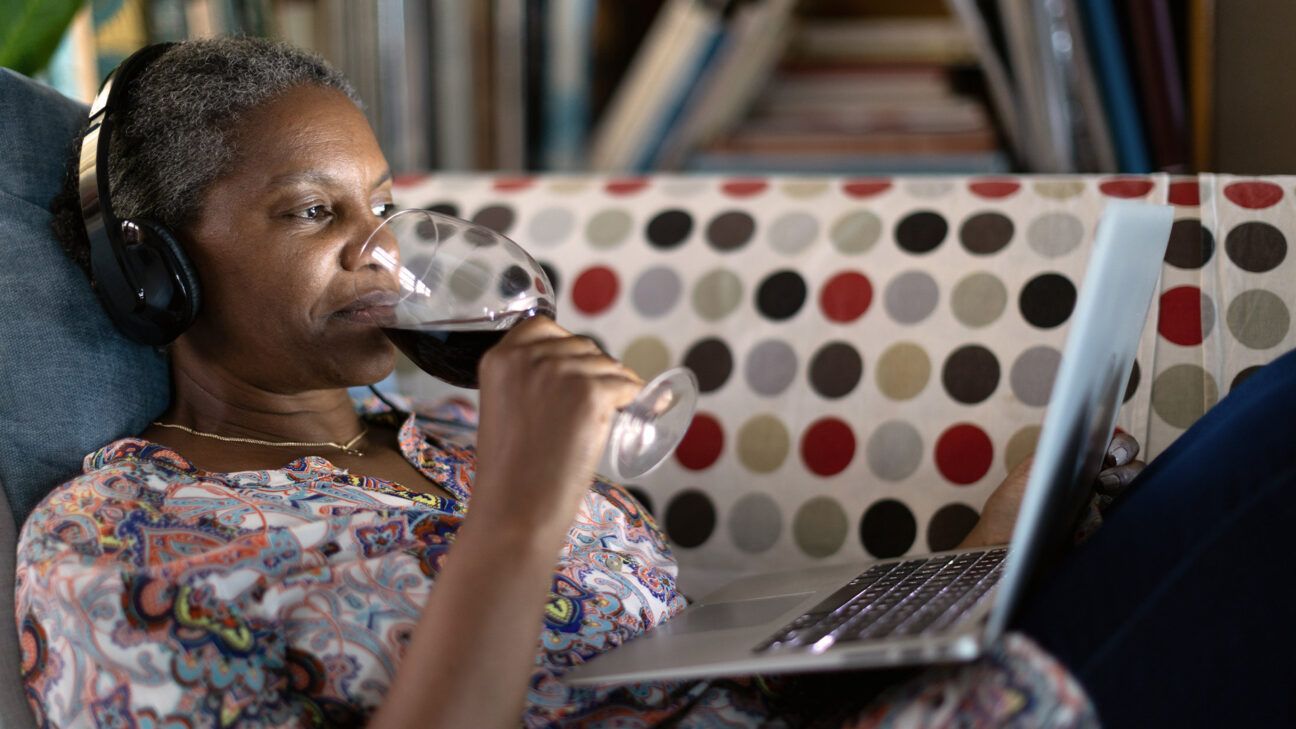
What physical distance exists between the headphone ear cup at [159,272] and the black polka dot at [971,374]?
2.62 feet

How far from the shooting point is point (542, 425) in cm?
74

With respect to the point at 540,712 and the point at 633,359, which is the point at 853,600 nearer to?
the point at 540,712

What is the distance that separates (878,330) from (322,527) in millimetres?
711

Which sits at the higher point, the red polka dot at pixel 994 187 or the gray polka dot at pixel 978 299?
the red polka dot at pixel 994 187

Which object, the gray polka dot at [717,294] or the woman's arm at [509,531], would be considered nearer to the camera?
the woman's arm at [509,531]

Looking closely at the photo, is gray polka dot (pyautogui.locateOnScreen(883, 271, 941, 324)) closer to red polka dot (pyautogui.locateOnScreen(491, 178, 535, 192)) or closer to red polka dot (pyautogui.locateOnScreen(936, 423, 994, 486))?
red polka dot (pyautogui.locateOnScreen(936, 423, 994, 486))

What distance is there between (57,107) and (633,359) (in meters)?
0.69

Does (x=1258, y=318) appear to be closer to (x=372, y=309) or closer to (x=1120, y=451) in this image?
(x=1120, y=451)

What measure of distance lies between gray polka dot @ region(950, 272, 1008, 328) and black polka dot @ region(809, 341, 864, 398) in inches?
5.0

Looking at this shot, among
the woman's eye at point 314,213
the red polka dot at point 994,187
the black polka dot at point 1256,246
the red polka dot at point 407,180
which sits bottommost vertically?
the black polka dot at point 1256,246

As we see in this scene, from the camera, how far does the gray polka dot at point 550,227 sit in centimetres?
151

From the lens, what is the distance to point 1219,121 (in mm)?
1634

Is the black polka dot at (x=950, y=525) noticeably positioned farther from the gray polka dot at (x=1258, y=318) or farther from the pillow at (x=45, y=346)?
the pillow at (x=45, y=346)

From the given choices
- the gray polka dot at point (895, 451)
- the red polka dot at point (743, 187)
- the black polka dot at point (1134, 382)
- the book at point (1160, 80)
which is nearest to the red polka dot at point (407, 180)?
the red polka dot at point (743, 187)
